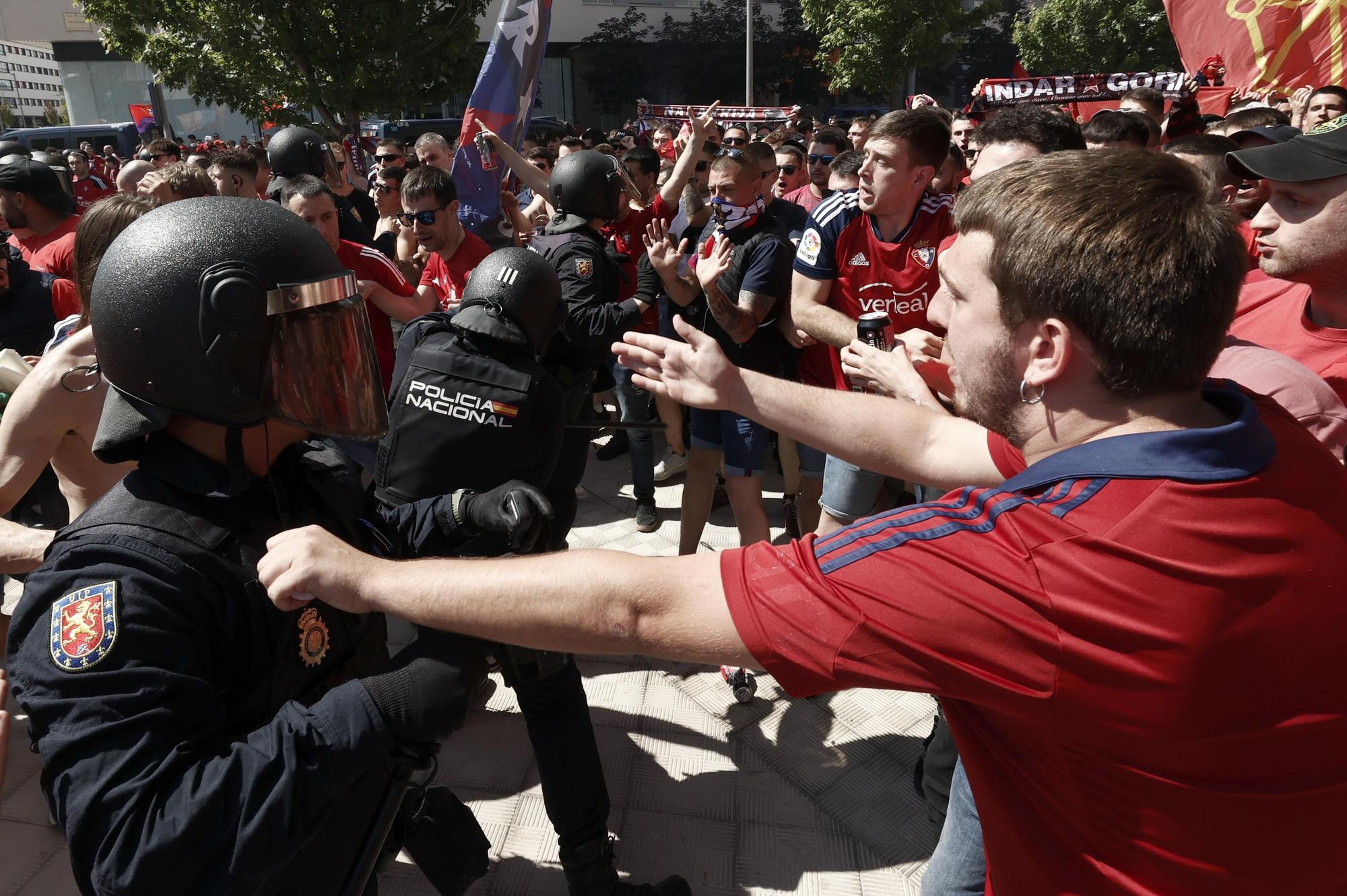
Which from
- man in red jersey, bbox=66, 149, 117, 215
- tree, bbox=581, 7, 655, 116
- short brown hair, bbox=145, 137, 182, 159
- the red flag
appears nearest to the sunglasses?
the red flag

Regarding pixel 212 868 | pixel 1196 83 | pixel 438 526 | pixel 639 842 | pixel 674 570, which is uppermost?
pixel 1196 83

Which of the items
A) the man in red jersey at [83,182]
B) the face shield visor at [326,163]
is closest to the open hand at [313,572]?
the face shield visor at [326,163]

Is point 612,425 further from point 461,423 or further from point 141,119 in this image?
point 141,119

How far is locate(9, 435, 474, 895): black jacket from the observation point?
1.27m

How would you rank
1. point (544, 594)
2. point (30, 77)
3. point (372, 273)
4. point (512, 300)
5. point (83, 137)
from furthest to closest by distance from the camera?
point (30, 77), point (83, 137), point (372, 273), point (512, 300), point (544, 594)

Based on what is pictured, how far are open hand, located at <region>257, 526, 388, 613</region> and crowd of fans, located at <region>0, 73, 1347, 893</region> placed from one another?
728mm

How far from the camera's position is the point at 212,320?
1505 millimetres

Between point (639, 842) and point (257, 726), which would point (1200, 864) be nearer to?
point (257, 726)

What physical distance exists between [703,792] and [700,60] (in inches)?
1854

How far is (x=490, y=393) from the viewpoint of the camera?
8.84 ft

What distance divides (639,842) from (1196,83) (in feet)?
30.2

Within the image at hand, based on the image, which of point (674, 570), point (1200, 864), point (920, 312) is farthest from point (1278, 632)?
point (920, 312)

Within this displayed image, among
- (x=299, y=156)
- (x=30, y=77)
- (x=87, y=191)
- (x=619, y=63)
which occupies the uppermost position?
(x=30, y=77)

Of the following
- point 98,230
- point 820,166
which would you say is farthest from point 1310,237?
point 820,166
